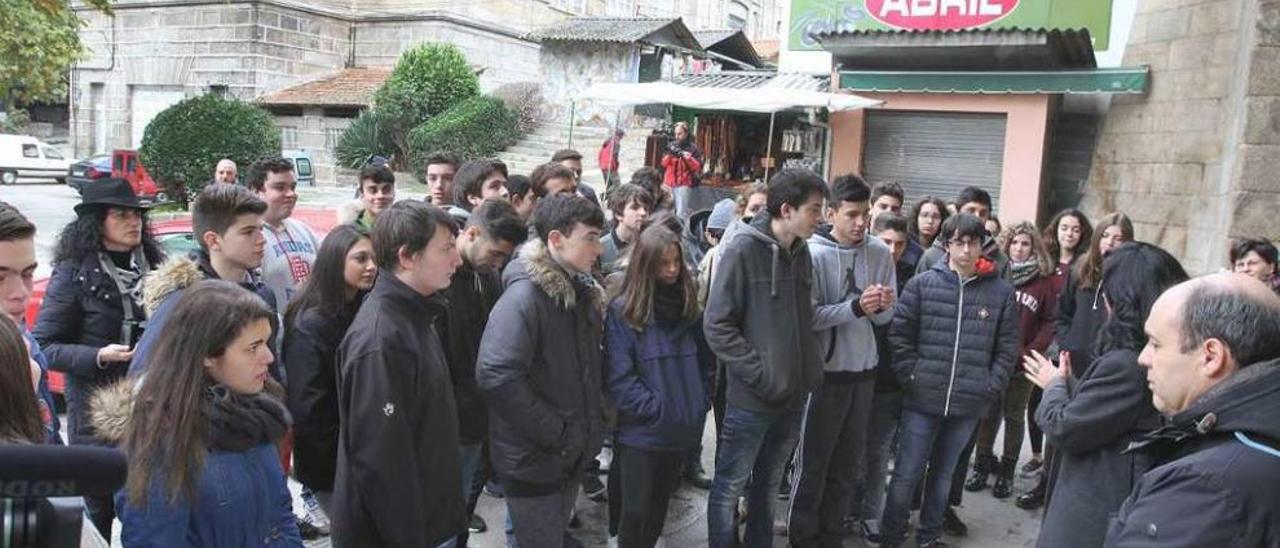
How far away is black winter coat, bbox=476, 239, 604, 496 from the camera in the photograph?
336 centimetres

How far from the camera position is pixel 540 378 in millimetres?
3461

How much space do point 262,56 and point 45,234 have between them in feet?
30.8

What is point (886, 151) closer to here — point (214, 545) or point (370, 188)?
point (370, 188)

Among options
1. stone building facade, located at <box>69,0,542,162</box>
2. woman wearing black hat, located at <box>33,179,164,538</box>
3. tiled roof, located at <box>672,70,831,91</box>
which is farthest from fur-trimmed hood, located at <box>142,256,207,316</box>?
stone building facade, located at <box>69,0,542,162</box>

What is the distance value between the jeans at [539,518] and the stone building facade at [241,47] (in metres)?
23.9

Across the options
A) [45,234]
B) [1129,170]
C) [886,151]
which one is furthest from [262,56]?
[1129,170]

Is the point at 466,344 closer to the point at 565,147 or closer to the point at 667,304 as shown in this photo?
the point at 667,304

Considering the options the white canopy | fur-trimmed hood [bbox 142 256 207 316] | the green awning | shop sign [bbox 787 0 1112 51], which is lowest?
fur-trimmed hood [bbox 142 256 207 316]

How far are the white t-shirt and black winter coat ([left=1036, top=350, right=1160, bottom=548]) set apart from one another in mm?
3437

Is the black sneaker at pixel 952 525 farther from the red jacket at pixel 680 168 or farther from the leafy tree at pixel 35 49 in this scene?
the leafy tree at pixel 35 49

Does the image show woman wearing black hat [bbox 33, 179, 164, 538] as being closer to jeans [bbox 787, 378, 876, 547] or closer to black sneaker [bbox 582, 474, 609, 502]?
black sneaker [bbox 582, 474, 609, 502]

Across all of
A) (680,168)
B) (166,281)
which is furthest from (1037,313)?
(680,168)

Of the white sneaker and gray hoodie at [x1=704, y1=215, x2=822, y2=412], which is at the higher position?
gray hoodie at [x1=704, y1=215, x2=822, y2=412]

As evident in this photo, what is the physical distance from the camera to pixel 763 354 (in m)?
3.96
